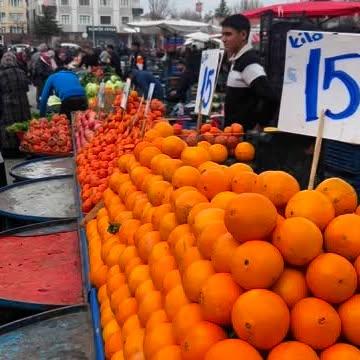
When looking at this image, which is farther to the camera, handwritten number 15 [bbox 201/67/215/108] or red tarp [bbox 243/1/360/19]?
red tarp [bbox 243/1/360/19]

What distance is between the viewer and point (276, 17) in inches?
487

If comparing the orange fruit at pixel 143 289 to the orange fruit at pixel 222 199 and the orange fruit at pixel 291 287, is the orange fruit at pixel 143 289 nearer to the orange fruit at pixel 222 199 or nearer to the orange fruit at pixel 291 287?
the orange fruit at pixel 222 199

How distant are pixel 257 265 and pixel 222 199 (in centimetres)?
59

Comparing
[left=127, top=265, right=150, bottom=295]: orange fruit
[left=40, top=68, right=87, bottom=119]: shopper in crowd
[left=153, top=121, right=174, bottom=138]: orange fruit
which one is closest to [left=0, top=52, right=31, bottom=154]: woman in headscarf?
[left=40, top=68, right=87, bottom=119]: shopper in crowd

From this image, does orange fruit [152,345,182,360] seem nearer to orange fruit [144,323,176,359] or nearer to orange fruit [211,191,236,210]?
orange fruit [144,323,176,359]

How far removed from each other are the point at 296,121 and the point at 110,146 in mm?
2909

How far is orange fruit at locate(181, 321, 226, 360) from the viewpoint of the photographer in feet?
4.71

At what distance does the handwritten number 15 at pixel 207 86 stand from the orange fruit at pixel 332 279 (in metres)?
2.32

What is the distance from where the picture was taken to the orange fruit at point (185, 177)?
2.32 meters

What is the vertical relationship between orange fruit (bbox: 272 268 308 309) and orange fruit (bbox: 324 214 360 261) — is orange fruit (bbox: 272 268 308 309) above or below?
below

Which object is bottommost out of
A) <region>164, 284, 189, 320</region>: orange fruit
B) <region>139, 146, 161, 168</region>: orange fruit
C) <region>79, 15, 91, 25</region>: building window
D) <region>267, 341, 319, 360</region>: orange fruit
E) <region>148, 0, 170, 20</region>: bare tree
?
<region>164, 284, 189, 320</region>: orange fruit

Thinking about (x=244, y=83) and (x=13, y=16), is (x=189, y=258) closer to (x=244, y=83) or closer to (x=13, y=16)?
(x=244, y=83)

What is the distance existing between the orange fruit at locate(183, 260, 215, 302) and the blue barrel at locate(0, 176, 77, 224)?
2.61 meters

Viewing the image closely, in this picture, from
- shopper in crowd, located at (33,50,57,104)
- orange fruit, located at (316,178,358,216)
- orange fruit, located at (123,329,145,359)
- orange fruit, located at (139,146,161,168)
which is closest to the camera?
orange fruit, located at (316,178,358,216)
